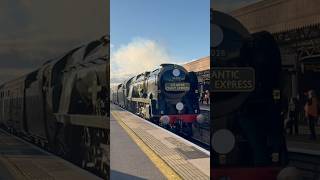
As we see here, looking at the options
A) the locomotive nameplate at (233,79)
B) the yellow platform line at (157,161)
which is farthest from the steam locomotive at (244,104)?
the yellow platform line at (157,161)

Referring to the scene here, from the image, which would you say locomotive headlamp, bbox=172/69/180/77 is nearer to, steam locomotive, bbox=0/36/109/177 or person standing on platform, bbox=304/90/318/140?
steam locomotive, bbox=0/36/109/177

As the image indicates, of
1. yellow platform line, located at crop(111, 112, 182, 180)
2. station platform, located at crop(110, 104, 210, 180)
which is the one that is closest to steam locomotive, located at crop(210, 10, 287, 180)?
station platform, located at crop(110, 104, 210, 180)

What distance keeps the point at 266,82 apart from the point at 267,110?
0.63ft

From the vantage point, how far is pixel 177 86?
14539mm

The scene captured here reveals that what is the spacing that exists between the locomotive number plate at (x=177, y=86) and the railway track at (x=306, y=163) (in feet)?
38.4

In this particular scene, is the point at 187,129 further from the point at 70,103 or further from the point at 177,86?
the point at 70,103

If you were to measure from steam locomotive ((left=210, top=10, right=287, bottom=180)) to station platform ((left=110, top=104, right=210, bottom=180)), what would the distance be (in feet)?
9.84

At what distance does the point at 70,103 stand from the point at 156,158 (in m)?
4.55

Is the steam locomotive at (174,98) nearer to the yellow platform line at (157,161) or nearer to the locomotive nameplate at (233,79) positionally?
the yellow platform line at (157,161)

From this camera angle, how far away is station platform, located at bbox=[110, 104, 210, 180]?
600 centimetres

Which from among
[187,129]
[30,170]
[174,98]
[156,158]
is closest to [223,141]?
[30,170]

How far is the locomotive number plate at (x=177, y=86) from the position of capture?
566 inches

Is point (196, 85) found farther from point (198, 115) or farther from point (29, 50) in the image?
point (29, 50)

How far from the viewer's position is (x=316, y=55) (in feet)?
8.34
